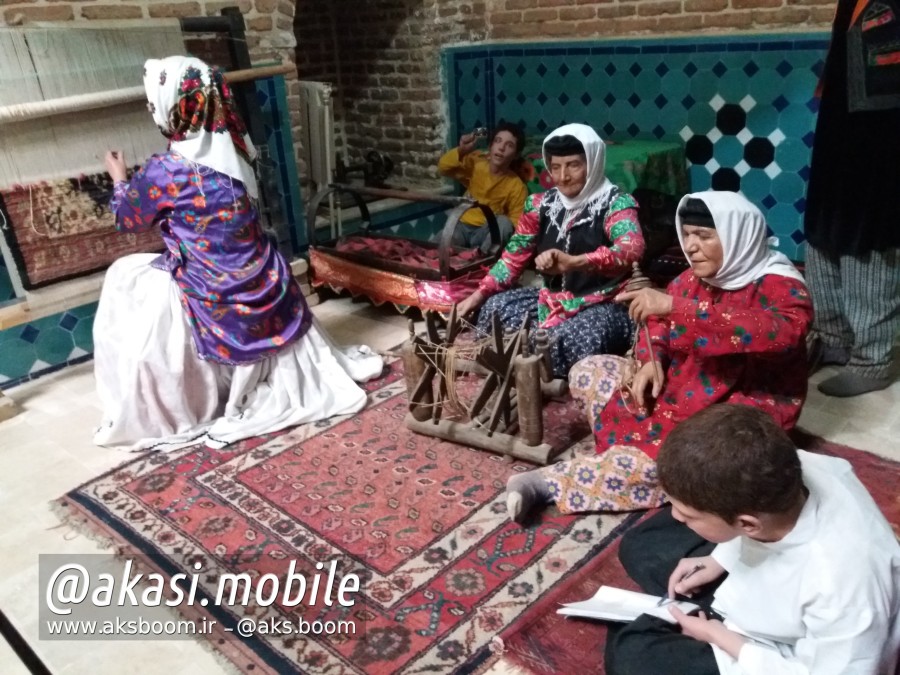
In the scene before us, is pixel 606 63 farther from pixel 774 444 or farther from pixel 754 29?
pixel 774 444

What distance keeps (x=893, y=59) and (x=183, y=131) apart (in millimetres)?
2475

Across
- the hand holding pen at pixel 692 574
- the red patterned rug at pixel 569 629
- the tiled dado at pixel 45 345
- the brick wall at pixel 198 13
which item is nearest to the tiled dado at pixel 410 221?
the brick wall at pixel 198 13

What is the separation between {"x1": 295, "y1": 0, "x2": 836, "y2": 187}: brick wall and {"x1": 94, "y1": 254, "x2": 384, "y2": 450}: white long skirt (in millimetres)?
2744

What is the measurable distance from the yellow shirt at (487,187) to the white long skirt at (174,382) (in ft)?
5.26

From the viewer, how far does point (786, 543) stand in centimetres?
128

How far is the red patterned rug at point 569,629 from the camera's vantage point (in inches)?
69.3

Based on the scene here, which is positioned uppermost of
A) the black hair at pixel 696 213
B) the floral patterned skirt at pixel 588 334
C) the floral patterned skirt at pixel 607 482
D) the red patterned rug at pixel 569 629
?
the black hair at pixel 696 213

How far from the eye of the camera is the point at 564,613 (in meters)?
1.86

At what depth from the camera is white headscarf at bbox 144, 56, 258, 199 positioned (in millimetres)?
2596

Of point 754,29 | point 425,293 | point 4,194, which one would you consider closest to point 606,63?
point 754,29

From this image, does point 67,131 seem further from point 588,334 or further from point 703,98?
point 703,98

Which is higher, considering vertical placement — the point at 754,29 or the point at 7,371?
the point at 754,29

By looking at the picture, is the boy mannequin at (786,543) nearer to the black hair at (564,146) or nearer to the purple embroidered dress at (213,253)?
the black hair at (564,146)

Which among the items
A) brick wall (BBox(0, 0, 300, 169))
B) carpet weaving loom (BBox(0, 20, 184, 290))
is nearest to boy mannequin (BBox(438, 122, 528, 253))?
brick wall (BBox(0, 0, 300, 169))
